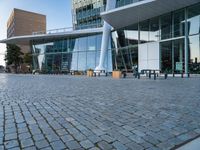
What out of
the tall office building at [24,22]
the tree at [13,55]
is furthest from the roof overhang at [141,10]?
the tall office building at [24,22]

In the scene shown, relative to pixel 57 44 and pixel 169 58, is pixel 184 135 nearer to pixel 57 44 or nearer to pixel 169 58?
pixel 169 58

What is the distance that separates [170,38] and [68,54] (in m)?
21.6

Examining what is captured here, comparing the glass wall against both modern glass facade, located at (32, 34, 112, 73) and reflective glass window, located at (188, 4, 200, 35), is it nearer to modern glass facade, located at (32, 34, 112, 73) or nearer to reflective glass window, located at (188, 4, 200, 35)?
reflective glass window, located at (188, 4, 200, 35)

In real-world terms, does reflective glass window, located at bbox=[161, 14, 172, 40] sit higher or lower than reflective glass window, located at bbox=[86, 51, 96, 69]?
higher

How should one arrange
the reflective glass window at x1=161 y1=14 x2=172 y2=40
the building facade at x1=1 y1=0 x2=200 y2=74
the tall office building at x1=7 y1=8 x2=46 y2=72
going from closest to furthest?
1. the building facade at x1=1 y1=0 x2=200 y2=74
2. the reflective glass window at x1=161 y1=14 x2=172 y2=40
3. the tall office building at x1=7 y1=8 x2=46 y2=72

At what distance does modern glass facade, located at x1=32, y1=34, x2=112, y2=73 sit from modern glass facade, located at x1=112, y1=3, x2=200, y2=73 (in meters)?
4.98

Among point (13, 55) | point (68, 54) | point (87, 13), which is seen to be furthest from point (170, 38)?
point (13, 55)

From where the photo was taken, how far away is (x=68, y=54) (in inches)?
1544

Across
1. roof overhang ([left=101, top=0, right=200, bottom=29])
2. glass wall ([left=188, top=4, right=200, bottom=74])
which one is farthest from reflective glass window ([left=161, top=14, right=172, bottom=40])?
glass wall ([left=188, top=4, right=200, bottom=74])

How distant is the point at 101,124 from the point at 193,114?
238 cm

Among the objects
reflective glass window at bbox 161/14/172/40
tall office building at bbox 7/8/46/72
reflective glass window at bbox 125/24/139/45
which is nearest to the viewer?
reflective glass window at bbox 161/14/172/40

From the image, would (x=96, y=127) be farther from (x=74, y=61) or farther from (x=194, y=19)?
(x=74, y=61)

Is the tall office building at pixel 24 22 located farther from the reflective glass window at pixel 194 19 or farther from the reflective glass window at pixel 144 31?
the reflective glass window at pixel 194 19

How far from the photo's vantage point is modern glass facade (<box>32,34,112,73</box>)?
35.4 m
